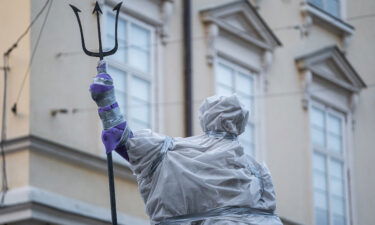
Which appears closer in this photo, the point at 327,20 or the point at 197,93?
the point at 197,93

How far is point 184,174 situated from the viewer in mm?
5902

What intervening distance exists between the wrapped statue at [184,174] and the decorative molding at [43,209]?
7.44m

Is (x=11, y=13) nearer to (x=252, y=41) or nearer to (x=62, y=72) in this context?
(x=62, y=72)

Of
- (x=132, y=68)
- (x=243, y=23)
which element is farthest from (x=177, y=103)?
(x=243, y=23)

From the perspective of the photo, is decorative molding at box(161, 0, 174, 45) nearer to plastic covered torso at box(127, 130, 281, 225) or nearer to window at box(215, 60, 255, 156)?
window at box(215, 60, 255, 156)

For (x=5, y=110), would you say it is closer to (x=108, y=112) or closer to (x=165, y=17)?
(x=165, y=17)

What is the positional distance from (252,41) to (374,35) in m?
3.18

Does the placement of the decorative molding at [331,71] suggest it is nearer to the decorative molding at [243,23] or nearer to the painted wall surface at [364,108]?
the painted wall surface at [364,108]

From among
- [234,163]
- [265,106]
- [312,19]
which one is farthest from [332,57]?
[234,163]

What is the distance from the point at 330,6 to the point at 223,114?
13.5 m

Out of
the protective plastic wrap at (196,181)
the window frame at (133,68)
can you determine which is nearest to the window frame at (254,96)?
the window frame at (133,68)

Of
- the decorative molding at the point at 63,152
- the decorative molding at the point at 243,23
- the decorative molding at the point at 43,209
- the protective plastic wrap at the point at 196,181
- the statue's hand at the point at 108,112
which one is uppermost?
the decorative molding at the point at 243,23

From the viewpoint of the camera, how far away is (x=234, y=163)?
607 cm

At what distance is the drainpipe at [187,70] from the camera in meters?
15.9
